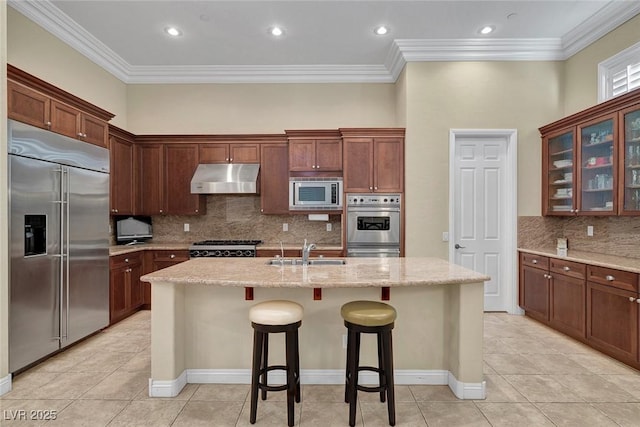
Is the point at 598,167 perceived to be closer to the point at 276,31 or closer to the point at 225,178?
the point at 276,31

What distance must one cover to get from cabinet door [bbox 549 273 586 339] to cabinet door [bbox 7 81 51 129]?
5.51 m

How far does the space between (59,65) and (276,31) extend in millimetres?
2658

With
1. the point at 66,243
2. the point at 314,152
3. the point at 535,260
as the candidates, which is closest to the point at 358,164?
the point at 314,152

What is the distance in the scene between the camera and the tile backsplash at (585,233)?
3580mm

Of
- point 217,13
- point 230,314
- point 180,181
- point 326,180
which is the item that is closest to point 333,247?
point 326,180

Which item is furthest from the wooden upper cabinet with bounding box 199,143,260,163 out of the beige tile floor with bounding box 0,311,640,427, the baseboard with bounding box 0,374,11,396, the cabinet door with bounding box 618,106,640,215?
the cabinet door with bounding box 618,106,640,215

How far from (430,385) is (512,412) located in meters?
0.59

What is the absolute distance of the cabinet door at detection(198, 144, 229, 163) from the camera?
16.3ft

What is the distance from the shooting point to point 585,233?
409cm

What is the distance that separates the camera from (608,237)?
12.5ft

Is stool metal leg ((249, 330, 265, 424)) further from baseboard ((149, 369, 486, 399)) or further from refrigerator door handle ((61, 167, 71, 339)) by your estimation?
refrigerator door handle ((61, 167, 71, 339))

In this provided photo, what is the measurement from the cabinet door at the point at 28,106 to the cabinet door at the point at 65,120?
0.21 ft

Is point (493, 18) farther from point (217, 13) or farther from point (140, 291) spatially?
point (140, 291)

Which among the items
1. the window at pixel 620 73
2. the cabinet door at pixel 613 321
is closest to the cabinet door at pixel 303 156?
the cabinet door at pixel 613 321
